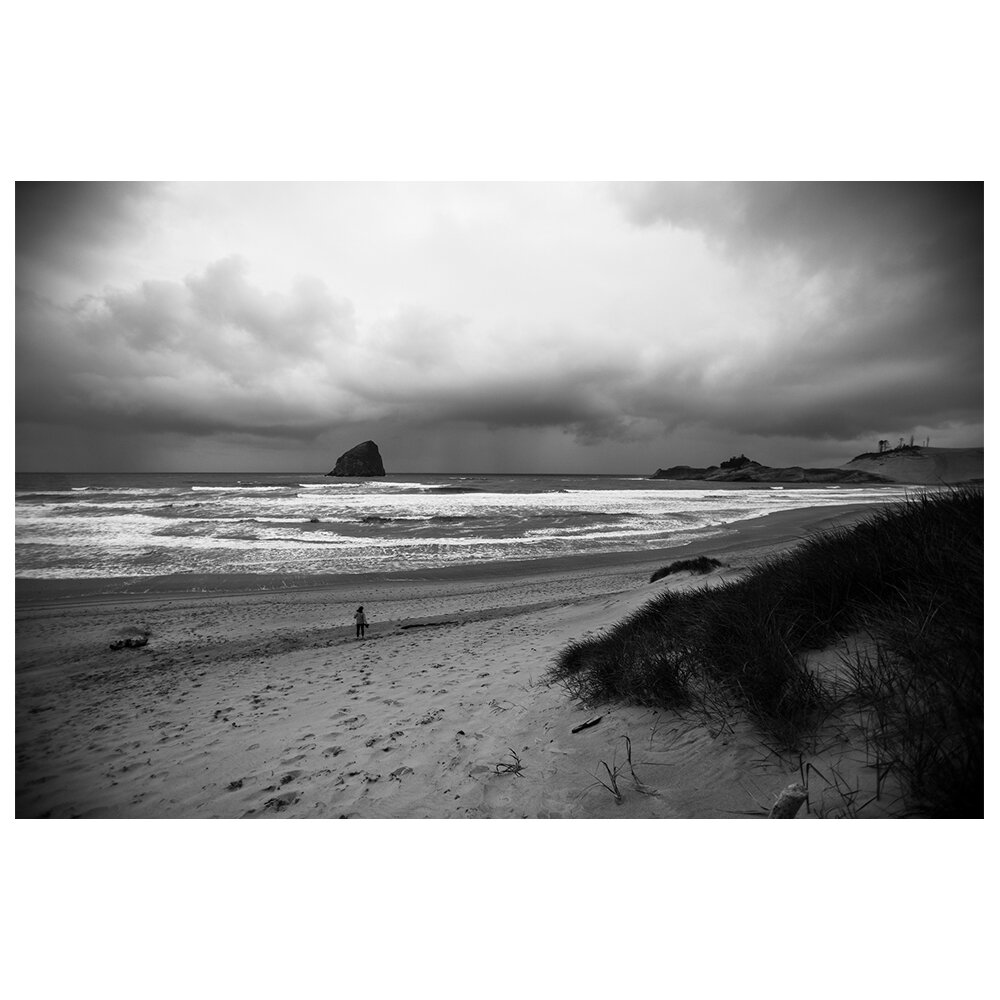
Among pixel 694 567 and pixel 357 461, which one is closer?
pixel 694 567

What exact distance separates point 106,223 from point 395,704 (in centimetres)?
500

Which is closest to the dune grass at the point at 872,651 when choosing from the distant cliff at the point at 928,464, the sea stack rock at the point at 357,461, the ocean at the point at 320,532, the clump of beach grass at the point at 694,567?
the distant cliff at the point at 928,464

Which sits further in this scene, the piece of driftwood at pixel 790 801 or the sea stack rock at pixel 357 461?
the sea stack rock at pixel 357 461

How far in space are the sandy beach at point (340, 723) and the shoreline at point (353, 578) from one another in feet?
2.12

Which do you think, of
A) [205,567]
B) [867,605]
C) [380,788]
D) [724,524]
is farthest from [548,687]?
[724,524]

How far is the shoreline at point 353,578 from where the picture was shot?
1041 centimetres

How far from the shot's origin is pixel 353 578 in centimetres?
1248

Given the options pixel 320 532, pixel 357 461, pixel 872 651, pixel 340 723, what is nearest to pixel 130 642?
pixel 340 723

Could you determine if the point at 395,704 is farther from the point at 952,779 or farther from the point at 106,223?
the point at 106,223

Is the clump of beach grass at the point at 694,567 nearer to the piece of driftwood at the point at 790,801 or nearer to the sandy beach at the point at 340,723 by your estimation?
the sandy beach at the point at 340,723

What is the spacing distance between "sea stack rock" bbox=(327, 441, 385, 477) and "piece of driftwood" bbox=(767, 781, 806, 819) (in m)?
89.6

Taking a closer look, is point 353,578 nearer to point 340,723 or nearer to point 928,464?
point 340,723

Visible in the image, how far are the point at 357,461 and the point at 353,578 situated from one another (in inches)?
3167
